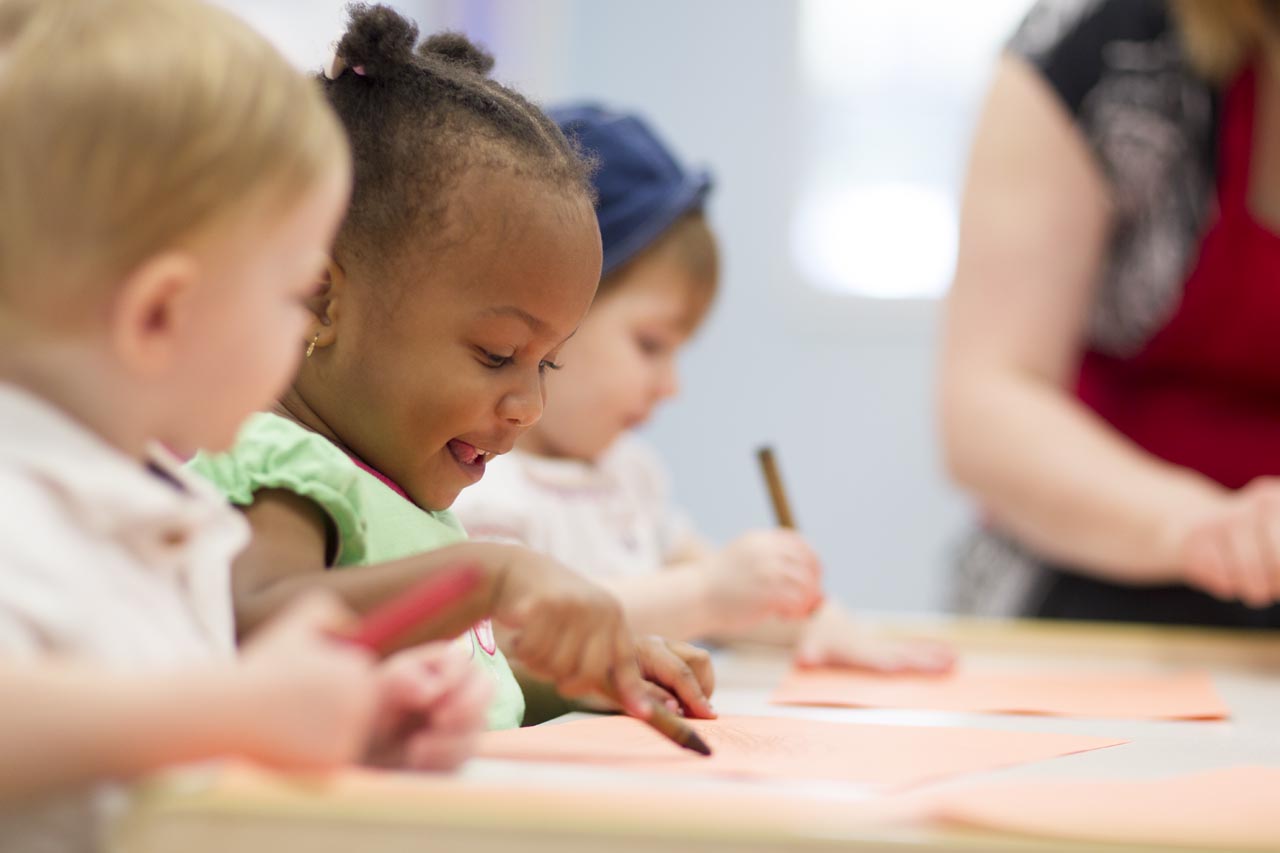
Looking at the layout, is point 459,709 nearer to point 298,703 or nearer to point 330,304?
point 298,703

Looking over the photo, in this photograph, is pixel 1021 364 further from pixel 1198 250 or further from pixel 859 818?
pixel 859 818

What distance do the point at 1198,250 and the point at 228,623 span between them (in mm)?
982

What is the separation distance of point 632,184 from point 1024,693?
0.43 m

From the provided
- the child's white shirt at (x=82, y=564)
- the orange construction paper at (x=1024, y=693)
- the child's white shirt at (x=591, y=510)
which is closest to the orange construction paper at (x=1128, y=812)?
the child's white shirt at (x=82, y=564)

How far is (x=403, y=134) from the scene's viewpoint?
1.66 feet

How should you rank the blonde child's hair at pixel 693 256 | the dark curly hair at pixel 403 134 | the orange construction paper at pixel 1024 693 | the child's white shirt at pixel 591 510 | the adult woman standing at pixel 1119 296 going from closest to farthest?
the dark curly hair at pixel 403 134 → the orange construction paper at pixel 1024 693 → the child's white shirt at pixel 591 510 → the blonde child's hair at pixel 693 256 → the adult woman standing at pixel 1119 296

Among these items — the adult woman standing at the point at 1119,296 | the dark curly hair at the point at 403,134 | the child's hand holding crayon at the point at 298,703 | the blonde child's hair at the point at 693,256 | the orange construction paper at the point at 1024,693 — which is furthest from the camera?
the adult woman standing at the point at 1119,296

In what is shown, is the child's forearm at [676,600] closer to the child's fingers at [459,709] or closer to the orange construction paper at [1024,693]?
the orange construction paper at [1024,693]

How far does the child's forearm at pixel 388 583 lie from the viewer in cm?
39

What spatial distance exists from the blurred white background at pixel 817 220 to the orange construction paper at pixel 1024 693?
5.07ft

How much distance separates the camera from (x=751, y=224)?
97.2 inches

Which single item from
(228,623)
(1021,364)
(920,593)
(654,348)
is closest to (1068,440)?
(1021,364)

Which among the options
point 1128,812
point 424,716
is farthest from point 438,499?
point 1128,812

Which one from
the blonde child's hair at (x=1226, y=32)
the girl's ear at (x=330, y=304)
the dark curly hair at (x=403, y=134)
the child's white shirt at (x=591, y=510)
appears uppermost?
the blonde child's hair at (x=1226, y=32)
